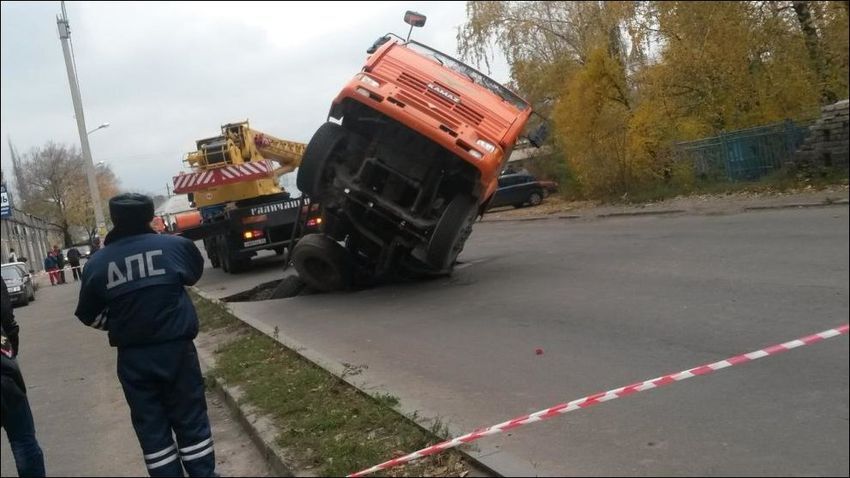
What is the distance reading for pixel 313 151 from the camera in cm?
1045

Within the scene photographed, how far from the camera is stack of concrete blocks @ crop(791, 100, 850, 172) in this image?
314cm

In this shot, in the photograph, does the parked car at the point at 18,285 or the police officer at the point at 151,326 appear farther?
the parked car at the point at 18,285

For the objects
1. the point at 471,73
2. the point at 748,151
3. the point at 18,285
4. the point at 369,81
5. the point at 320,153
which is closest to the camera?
the point at 748,151

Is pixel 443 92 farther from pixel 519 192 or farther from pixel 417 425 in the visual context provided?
pixel 519 192

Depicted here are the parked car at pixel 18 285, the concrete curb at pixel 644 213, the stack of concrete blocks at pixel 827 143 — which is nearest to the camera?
the stack of concrete blocks at pixel 827 143

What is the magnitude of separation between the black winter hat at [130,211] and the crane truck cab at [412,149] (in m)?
5.68

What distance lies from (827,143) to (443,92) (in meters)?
→ 6.90

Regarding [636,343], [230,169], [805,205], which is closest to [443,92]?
[636,343]

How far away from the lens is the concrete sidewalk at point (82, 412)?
4.88 metres

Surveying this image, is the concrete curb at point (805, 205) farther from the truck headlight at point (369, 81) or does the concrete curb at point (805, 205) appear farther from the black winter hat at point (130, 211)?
the truck headlight at point (369, 81)

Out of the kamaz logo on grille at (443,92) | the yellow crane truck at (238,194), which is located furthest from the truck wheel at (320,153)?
the yellow crane truck at (238,194)

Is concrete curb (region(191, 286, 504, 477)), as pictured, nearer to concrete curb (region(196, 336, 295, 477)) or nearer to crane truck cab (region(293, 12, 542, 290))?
concrete curb (region(196, 336, 295, 477))

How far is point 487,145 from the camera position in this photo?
9.53 m

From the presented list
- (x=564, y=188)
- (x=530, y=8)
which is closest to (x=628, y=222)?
(x=530, y=8)
